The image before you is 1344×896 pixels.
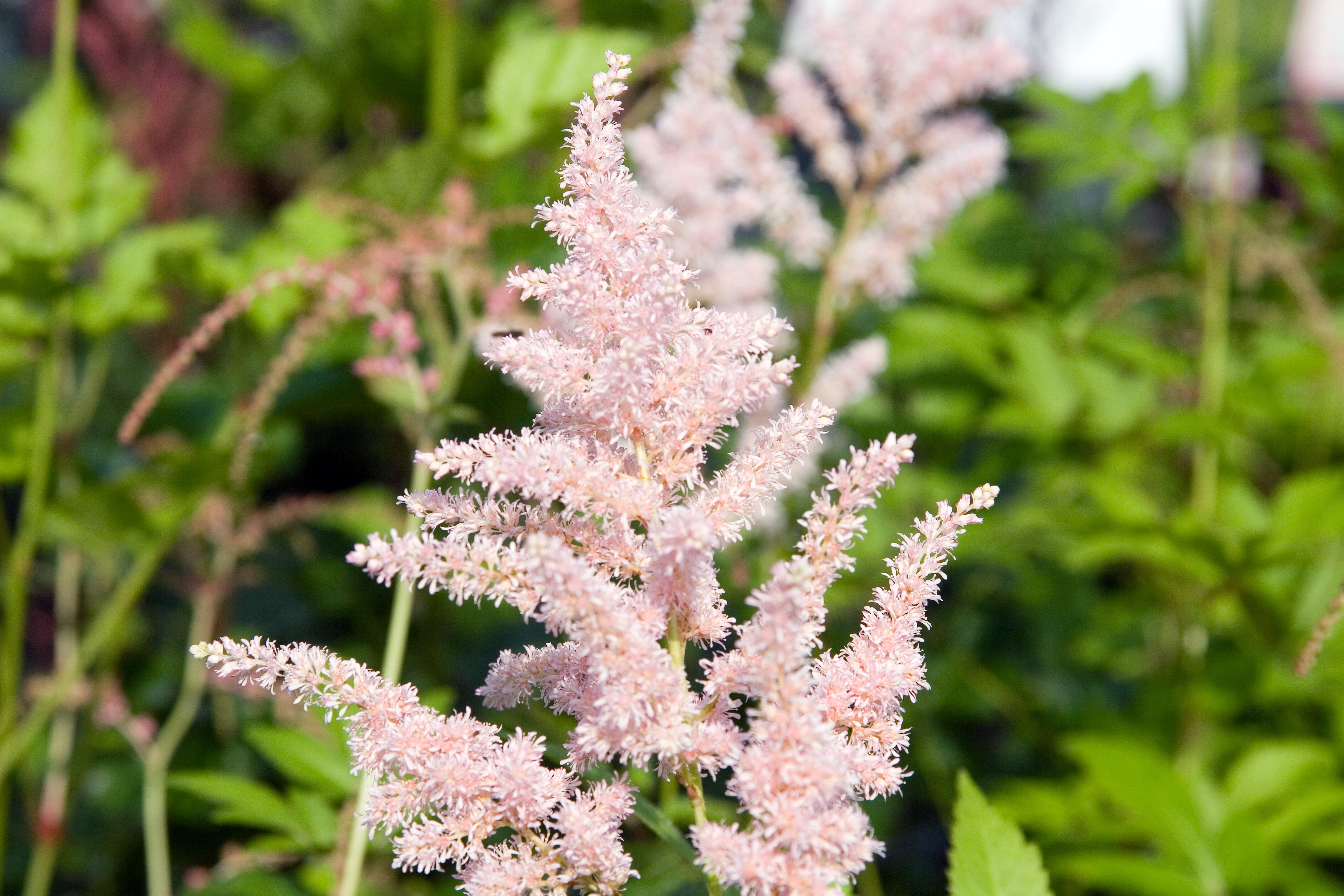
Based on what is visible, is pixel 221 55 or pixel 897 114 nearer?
pixel 897 114

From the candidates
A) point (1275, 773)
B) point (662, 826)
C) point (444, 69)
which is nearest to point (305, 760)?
point (662, 826)

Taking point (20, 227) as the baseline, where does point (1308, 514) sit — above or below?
below

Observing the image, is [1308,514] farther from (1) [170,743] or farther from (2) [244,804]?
(1) [170,743]

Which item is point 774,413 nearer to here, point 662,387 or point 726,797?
point 726,797

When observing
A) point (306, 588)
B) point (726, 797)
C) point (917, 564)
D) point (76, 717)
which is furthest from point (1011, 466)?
point (76, 717)

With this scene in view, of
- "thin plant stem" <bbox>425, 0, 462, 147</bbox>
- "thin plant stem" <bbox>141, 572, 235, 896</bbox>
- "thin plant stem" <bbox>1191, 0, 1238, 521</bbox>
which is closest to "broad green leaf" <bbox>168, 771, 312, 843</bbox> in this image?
"thin plant stem" <bbox>141, 572, 235, 896</bbox>

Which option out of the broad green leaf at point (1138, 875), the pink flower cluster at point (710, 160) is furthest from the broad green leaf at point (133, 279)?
the broad green leaf at point (1138, 875)

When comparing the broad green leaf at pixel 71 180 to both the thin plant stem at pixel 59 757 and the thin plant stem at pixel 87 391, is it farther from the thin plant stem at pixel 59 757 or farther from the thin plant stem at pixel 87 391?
the thin plant stem at pixel 59 757
